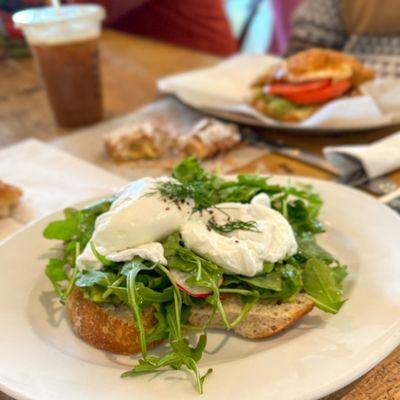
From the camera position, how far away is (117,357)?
1092mm

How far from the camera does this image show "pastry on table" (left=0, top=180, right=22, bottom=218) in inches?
68.2

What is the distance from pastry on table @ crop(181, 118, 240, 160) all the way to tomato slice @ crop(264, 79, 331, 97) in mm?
321

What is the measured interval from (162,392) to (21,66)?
3.14 m

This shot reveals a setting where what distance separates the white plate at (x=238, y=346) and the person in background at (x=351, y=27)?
251 centimetres

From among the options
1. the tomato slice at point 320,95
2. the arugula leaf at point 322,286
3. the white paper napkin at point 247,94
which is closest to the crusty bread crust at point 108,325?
the arugula leaf at point 322,286

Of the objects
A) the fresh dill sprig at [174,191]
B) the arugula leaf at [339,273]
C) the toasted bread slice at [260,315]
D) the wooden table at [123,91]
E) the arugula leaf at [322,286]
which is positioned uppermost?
the fresh dill sprig at [174,191]

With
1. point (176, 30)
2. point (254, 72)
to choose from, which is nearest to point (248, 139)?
point (254, 72)

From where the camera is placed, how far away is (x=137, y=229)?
1138mm

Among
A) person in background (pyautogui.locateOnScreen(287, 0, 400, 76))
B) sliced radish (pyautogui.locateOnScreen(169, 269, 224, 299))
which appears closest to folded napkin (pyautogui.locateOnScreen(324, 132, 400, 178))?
sliced radish (pyautogui.locateOnScreen(169, 269, 224, 299))

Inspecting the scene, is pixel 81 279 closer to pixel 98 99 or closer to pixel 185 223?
pixel 185 223

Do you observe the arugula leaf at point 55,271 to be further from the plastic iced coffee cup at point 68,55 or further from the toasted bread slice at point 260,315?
the plastic iced coffee cup at point 68,55

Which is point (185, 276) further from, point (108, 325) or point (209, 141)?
point (209, 141)

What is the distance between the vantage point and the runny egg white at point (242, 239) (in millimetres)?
1107

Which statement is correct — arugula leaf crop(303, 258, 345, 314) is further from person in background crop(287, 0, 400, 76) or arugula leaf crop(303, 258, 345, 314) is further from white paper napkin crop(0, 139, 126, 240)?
person in background crop(287, 0, 400, 76)
